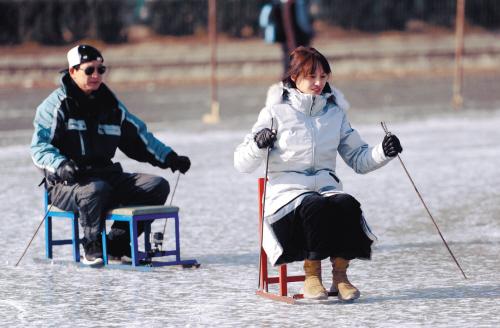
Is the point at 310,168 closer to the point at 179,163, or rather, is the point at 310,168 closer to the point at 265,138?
the point at 265,138

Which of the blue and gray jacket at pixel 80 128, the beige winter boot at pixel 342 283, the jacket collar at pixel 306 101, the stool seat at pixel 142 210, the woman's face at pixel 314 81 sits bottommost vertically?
the beige winter boot at pixel 342 283

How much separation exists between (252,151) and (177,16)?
81.8 feet

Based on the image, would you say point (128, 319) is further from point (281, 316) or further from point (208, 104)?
point (208, 104)

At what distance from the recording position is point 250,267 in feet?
24.2

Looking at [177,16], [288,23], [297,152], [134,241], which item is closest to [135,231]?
[134,241]

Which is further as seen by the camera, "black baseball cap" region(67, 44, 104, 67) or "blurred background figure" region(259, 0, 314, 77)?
"blurred background figure" region(259, 0, 314, 77)

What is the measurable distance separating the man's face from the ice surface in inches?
39.1

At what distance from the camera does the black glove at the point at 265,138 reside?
242 inches

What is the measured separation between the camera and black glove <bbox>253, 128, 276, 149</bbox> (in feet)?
20.2

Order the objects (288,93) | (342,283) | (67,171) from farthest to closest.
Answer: (67,171)
(288,93)
(342,283)

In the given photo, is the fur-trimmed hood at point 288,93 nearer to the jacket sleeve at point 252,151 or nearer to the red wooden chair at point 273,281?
the jacket sleeve at point 252,151

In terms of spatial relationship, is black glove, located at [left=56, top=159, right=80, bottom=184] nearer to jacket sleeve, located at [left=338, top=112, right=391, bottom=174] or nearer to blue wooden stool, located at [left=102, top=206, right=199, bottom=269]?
blue wooden stool, located at [left=102, top=206, right=199, bottom=269]

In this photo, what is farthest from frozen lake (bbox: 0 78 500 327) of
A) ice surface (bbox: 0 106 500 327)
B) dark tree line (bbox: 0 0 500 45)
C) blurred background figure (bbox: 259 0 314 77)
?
dark tree line (bbox: 0 0 500 45)

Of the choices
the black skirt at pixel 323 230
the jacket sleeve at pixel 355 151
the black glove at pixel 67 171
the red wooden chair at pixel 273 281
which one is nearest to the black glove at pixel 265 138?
the red wooden chair at pixel 273 281
